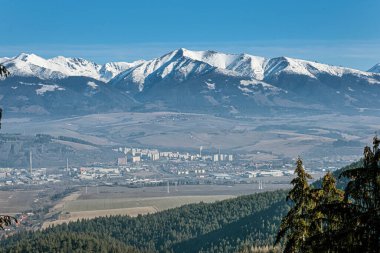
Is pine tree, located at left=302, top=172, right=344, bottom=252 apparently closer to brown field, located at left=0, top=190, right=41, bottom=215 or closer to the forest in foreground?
the forest in foreground

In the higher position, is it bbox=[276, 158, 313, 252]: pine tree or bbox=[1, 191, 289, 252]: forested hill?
bbox=[276, 158, 313, 252]: pine tree

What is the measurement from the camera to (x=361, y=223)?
50.3ft

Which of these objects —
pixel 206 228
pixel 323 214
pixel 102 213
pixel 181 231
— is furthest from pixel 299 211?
pixel 102 213

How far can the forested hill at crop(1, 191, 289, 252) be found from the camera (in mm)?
99500

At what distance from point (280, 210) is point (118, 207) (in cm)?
5543

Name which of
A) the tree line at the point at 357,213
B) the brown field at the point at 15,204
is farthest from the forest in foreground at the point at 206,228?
the brown field at the point at 15,204

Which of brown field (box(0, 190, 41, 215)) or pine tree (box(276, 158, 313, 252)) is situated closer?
pine tree (box(276, 158, 313, 252))

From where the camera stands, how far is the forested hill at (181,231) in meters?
99.5

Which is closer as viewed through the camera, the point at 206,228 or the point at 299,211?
the point at 299,211

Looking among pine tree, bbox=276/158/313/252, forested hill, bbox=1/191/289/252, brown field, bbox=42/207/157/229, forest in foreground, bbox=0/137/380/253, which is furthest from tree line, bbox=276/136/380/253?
brown field, bbox=42/207/157/229

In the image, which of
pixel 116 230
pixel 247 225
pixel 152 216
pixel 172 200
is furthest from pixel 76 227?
pixel 172 200

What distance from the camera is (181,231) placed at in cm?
13075

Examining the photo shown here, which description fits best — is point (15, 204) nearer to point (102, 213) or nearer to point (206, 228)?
point (102, 213)

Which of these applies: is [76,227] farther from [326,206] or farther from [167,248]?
[326,206]
